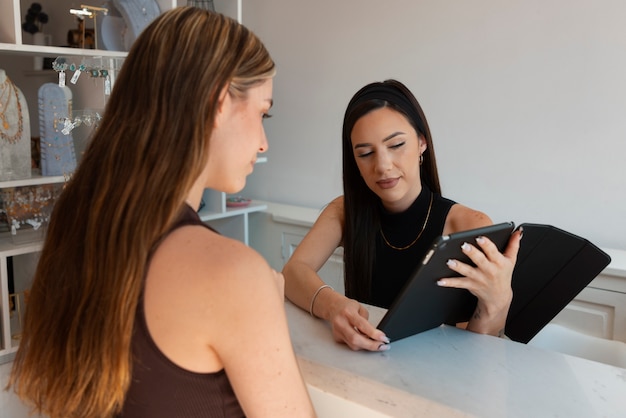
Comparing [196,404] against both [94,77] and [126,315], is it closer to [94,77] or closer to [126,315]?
[126,315]

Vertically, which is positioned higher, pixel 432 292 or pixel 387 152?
pixel 387 152

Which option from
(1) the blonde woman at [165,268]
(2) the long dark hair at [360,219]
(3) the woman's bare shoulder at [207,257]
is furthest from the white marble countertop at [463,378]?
(2) the long dark hair at [360,219]

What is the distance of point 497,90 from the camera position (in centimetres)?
264

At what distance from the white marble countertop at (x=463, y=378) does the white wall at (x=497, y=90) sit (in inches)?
60.7

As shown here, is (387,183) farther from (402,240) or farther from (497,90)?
(497,90)

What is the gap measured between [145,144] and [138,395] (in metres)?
0.31

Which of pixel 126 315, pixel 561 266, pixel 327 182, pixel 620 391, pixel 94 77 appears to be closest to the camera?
pixel 126 315

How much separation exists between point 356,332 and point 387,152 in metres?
0.64

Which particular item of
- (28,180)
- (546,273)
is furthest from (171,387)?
(28,180)

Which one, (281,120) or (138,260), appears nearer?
(138,260)

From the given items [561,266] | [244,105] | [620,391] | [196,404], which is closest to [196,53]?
[244,105]

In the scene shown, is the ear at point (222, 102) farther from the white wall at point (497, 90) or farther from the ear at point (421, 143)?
the white wall at point (497, 90)

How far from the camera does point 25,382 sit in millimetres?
826

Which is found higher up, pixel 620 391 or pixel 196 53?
pixel 196 53
